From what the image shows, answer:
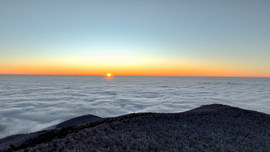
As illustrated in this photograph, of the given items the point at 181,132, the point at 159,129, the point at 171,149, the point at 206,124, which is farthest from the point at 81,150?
the point at 206,124

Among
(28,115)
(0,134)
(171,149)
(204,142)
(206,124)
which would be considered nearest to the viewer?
(171,149)

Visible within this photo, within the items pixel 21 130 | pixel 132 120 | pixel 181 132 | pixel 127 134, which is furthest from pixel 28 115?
pixel 181 132

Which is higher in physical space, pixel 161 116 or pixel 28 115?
pixel 161 116

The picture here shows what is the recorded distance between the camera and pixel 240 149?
3887mm

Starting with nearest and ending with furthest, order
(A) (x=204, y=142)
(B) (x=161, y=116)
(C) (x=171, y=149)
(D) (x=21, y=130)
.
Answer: (C) (x=171, y=149), (A) (x=204, y=142), (B) (x=161, y=116), (D) (x=21, y=130)

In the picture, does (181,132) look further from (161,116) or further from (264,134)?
(264,134)

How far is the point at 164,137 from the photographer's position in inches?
170

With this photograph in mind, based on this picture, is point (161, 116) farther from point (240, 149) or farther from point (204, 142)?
point (240, 149)

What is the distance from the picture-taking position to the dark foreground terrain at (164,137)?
3.69 meters

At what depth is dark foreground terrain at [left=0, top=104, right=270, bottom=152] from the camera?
3.69 meters

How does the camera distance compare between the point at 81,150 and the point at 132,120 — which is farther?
the point at 132,120

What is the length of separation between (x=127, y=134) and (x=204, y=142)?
2004 mm

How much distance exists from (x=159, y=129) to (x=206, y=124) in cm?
181

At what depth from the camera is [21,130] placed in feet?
30.8
